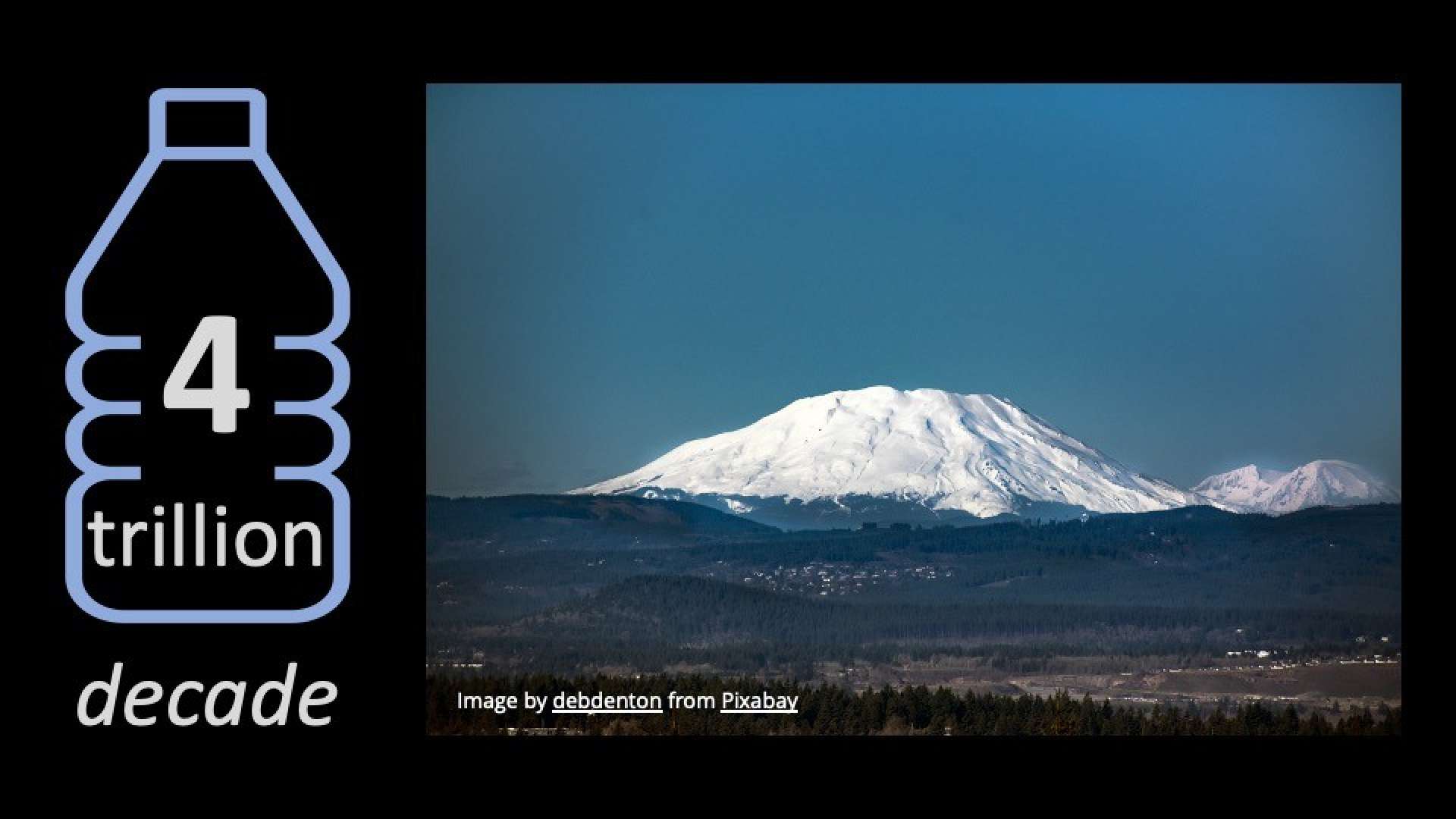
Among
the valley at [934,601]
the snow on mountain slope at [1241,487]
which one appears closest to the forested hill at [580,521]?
the valley at [934,601]

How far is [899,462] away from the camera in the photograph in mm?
19672

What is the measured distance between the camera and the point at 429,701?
16.8m

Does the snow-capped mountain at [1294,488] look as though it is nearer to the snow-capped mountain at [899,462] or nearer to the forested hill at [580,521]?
the snow-capped mountain at [899,462]
